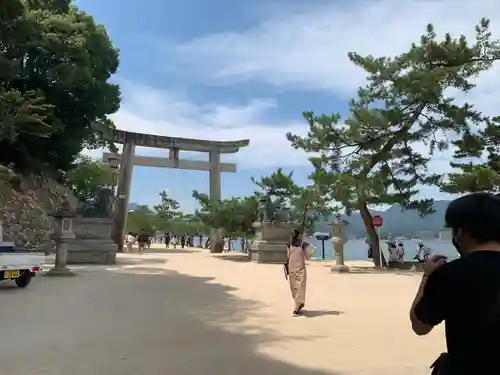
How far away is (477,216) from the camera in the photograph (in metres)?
1.94

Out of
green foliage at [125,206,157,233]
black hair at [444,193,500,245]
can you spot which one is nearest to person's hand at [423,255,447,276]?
black hair at [444,193,500,245]

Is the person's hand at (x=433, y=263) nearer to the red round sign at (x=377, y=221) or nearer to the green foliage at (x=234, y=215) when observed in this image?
the red round sign at (x=377, y=221)

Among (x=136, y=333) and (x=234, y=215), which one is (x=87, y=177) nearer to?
(x=234, y=215)

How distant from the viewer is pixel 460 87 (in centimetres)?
1541

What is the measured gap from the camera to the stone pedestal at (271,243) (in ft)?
63.5

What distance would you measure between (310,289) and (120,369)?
6.65m

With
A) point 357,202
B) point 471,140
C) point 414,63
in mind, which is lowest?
point 357,202

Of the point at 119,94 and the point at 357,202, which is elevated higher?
the point at 119,94

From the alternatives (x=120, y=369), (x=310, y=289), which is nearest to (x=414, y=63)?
(x=310, y=289)

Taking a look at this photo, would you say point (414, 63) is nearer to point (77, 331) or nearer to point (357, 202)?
point (357, 202)

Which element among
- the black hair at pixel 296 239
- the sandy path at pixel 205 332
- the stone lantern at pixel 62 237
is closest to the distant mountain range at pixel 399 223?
the black hair at pixel 296 239

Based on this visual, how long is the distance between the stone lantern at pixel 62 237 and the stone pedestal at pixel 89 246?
3.71 metres

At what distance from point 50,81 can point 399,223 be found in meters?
21.7

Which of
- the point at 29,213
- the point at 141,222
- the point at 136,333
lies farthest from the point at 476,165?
the point at 141,222
